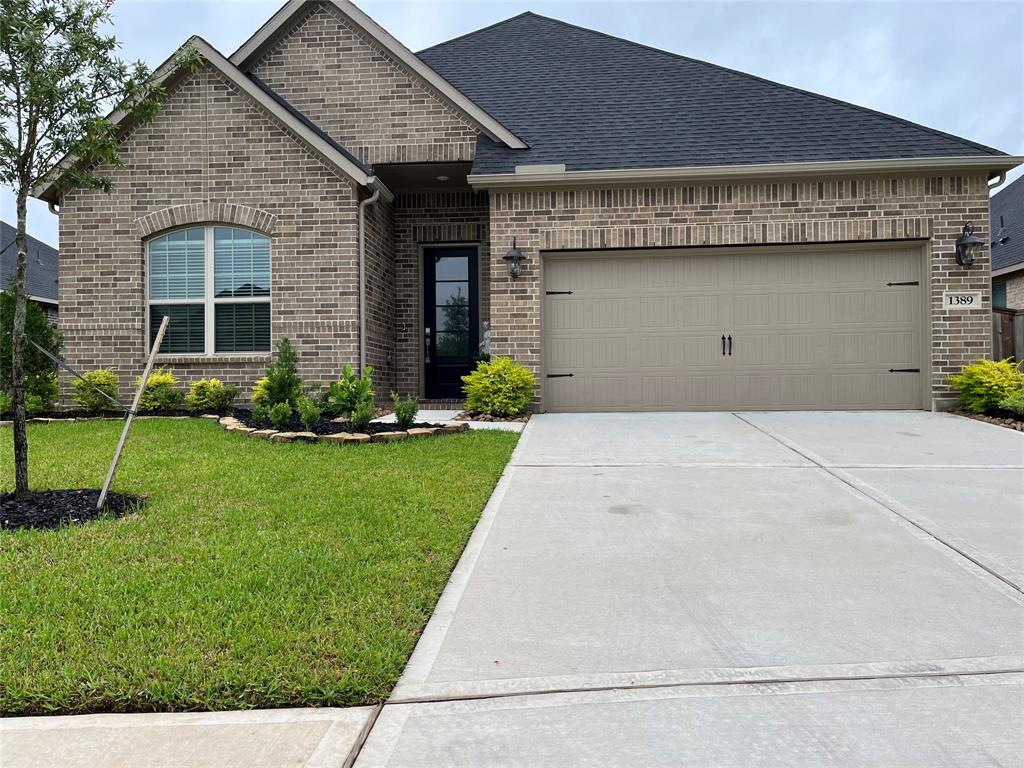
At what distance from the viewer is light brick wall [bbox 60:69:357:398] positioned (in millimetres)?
10383

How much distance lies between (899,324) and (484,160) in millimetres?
6470

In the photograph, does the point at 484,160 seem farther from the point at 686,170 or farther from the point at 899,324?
the point at 899,324

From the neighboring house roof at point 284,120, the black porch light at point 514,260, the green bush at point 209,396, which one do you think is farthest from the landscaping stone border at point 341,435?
the neighboring house roof at point 284,120

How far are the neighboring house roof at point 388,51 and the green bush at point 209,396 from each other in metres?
5.42

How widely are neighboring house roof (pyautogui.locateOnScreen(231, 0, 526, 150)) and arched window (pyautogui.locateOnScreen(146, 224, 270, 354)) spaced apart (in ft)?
10.8

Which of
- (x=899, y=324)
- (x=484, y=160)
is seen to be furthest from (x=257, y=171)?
(x=899, y=324)

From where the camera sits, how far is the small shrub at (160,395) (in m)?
9.88

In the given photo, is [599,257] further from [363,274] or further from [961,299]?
[961,299]

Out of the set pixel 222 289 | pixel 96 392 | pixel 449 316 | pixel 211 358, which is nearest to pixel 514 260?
pixel 449 316

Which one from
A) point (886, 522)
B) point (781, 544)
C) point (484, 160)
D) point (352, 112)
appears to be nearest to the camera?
point (781, 544)

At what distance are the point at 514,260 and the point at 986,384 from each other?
6483mm

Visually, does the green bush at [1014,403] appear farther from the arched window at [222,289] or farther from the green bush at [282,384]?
the arched window at [222,289]

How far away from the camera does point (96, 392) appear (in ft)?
32.2

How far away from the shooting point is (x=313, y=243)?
1041cm
